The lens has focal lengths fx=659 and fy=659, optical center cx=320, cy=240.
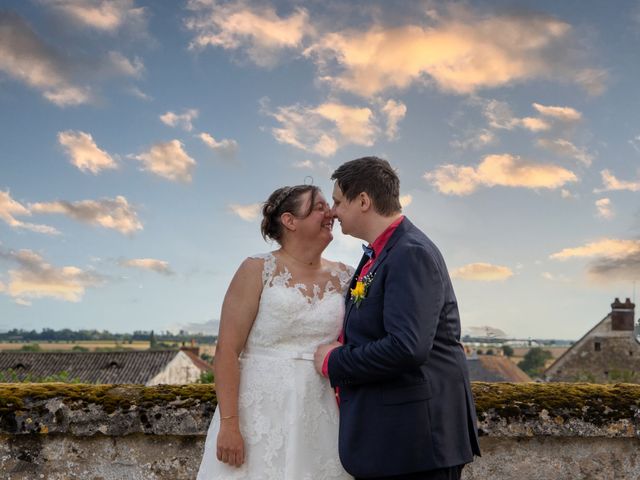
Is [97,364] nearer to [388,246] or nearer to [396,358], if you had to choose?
[388,246]

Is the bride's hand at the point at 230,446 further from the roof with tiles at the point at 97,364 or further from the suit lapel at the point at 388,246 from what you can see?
the roof with tiles at the point at 97,364

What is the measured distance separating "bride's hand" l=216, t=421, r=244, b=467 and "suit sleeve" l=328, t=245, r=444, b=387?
0.66 meters

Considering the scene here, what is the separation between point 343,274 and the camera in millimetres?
3344

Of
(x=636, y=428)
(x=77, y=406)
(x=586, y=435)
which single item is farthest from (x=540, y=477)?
(x=77, y=406)

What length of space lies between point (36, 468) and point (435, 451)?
2375 mm

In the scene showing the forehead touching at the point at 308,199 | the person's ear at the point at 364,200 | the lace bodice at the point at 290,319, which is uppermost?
the forehead touching at the point at 308,199

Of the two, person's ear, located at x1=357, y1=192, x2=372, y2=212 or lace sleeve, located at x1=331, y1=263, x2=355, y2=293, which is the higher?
person's ear, located at x1=357, y1=192, x2=372, y2=212

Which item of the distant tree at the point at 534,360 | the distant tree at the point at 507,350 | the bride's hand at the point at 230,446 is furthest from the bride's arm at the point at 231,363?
the distant tree at the point at 507,350

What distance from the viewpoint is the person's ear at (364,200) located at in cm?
284

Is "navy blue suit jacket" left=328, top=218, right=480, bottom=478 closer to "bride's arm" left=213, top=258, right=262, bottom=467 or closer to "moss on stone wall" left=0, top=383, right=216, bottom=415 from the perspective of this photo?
"bride's arm" left=213, top=258, right=262, bottom=467

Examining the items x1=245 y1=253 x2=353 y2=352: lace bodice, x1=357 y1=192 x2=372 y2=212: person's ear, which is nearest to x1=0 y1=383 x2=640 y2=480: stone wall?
x1=245 y1=253 x2=353 y2=352: lace bodice

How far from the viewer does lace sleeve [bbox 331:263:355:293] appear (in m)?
3.30

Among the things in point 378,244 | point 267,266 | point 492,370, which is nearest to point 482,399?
point 378,244

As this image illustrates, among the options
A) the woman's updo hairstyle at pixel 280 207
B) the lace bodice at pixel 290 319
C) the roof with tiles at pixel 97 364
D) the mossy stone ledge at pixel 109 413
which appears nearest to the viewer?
the lace bodice at pixel 290 319
